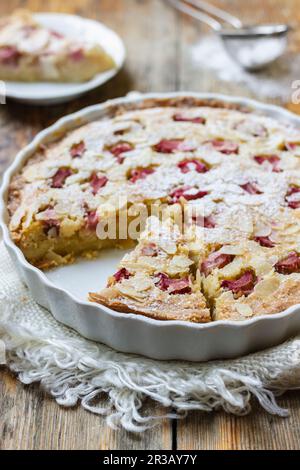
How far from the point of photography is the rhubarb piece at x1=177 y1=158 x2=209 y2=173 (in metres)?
2.43

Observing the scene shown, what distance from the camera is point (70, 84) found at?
10.3ft

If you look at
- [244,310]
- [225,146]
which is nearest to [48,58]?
[225,146]

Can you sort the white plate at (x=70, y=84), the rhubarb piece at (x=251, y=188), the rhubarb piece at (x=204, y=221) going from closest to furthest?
the rhubarb piece at (x=204, y=221)
the rhubarb piece at (x=251, y=188)
the white plate at (x=70, y=84)

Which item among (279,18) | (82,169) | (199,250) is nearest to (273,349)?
(199,250)

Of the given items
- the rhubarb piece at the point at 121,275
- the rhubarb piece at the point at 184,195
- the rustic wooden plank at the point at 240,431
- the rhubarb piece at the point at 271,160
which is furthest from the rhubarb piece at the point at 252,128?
the rustic wooden plank at the point at 240,431

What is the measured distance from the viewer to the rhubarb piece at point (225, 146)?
98.3 inches

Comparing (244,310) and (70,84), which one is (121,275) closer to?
(244,310)

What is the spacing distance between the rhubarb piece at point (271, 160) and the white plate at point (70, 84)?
0.91 meters

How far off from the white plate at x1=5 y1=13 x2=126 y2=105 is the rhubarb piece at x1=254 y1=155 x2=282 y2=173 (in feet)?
2.99

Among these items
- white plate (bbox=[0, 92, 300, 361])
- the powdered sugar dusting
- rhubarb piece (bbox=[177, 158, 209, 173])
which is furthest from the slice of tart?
white plate (bbox=[0, 92, 300, 361])

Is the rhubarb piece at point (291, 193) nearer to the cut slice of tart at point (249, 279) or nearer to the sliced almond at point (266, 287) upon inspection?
the cut slice of tart at point (249, 279)

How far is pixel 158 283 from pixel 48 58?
4.81 ft
